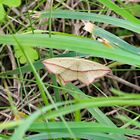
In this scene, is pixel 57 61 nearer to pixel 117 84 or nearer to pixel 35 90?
pixel 35 90

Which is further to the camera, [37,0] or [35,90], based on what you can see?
[37,0]

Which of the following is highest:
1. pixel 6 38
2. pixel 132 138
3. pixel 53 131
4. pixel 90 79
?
pixel 6 38

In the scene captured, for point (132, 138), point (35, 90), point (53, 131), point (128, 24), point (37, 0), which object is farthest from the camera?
point (37, 0)

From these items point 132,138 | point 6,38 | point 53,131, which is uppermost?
point 6,38

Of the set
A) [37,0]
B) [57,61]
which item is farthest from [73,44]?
[37,0]

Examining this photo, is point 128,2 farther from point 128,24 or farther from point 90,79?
point 90,79

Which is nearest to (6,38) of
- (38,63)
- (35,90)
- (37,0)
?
(38,63)

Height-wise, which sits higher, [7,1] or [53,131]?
[7,1]

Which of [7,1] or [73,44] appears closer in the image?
[73,44]

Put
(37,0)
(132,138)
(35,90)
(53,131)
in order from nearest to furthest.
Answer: (53,131) < (132,138) < (35,90) < (37,0)
